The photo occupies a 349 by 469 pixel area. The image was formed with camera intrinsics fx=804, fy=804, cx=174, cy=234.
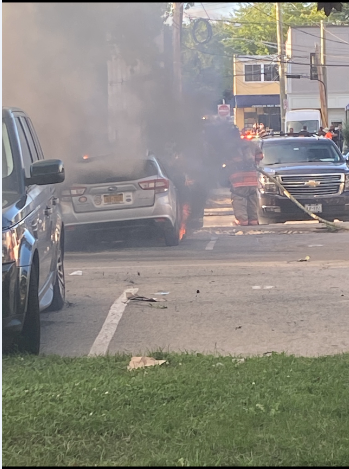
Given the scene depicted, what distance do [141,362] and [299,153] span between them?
1160cm

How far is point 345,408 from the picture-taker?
4.48 meters

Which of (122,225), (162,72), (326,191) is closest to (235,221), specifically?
(326,191)

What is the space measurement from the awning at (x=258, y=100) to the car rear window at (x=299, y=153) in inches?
1018

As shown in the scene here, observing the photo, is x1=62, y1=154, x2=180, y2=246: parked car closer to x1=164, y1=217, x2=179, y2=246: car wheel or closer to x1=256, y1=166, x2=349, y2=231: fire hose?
x1=164, y1=217, x2=179, y2=246: car wheel

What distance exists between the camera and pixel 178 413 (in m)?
4.40

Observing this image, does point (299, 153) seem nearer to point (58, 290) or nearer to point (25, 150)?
point (58, 290)

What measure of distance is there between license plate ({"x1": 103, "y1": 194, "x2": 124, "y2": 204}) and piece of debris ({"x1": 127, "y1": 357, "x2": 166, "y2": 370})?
21.0ft

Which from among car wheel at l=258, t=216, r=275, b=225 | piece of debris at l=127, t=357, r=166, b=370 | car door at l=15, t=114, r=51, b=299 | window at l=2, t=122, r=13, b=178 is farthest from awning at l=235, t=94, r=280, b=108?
piece of debris at l=127, t=357, r=166, b=370

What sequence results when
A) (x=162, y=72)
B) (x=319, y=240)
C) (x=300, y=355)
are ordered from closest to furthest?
(x=300, y=355) → (x=319, y=240) → (x=162, y=72)

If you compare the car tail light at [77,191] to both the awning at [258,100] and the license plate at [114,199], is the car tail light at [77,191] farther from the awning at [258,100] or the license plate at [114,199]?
the awning at [258,100]

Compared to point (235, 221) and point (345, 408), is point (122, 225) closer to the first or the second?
point (235, 221)

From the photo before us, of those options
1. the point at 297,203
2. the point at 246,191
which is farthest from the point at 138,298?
the point at 246,191

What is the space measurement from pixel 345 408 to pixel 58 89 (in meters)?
8.26

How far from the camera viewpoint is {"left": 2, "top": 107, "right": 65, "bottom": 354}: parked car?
17.7 ft
